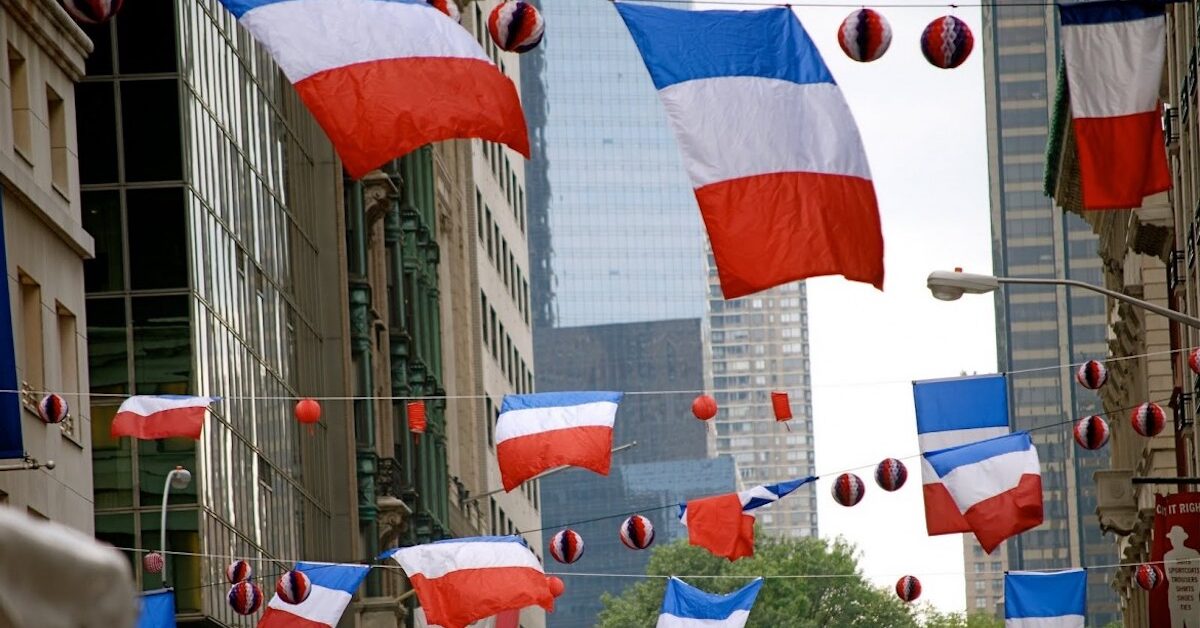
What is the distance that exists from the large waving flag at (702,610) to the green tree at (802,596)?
78.3 meters

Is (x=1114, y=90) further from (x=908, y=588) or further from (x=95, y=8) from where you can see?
(x=908, y=588)

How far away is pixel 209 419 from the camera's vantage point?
1594 inches

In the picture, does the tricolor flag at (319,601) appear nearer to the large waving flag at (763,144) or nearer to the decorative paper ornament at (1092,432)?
the decorative paper ornament at (1092,432)

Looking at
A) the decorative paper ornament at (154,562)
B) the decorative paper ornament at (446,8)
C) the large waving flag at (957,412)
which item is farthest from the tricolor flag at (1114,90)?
the decorative paper ornament at (154,562)

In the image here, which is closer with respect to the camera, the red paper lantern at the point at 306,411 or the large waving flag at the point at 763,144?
the large waving flag at the point at 763,144

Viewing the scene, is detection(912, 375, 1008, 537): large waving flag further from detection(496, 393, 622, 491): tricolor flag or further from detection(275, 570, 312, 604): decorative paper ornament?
detection(275, 570, 312, 604): decorative paper ornament

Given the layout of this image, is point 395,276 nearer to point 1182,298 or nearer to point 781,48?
point 1182,298

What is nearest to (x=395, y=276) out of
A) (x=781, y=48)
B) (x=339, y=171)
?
(x=339, y=171)

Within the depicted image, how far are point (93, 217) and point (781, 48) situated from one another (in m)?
22.9

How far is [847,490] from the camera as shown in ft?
116

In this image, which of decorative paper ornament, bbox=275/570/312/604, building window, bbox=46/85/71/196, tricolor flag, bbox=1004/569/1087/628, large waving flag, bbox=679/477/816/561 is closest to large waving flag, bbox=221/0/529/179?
decorative paper ornament, bbox=275/570/312/604

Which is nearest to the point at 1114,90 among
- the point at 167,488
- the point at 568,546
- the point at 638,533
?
the point at 638,533

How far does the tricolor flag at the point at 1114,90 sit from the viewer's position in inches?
808

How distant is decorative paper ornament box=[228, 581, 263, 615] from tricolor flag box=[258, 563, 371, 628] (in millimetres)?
4687
